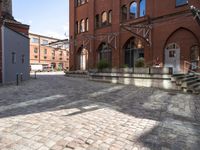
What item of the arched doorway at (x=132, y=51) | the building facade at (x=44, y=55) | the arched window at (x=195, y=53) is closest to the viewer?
the arched window at (x=195, y=53)

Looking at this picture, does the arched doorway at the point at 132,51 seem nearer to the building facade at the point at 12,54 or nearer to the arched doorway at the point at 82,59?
the arched doorway at the point at 82,59

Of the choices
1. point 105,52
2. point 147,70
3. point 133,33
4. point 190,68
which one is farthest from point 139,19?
point 147,70

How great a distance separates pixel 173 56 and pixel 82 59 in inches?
516

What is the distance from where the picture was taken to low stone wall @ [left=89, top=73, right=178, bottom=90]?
1191 cm

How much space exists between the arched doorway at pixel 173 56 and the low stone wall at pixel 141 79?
14.3 ft

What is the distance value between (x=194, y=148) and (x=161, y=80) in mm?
8752

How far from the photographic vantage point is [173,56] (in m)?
16.7

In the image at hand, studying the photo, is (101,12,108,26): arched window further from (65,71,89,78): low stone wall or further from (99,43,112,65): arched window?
(65,71,89,78): low stone wall

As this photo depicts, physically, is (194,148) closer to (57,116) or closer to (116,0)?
(57,116)

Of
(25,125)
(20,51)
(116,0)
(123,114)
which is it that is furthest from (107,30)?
(25,125)

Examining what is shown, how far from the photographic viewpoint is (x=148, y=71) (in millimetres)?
12859

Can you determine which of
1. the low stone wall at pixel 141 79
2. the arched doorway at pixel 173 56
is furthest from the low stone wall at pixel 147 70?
the arched doorway at pixel 173 56

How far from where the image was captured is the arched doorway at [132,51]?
19.3m

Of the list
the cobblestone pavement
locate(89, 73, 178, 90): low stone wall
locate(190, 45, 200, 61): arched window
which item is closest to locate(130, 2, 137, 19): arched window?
locate(190, 45, 200, 61): arched window
